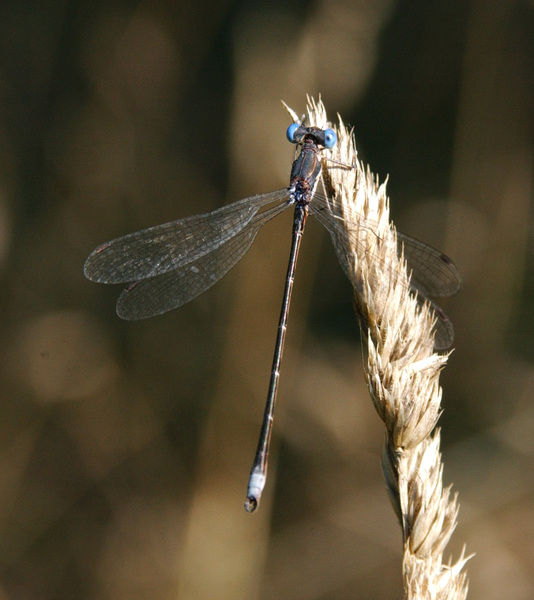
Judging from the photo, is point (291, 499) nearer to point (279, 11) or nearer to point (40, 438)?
point (40, 438)

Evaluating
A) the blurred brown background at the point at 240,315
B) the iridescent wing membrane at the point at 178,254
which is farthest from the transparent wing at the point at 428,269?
the blurred brown background at the point at 240,315

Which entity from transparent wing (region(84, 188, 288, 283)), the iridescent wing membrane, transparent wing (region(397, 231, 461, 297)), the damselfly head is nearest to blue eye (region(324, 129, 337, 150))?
the damselfly head

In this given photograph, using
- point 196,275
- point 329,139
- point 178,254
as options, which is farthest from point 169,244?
point 329,139

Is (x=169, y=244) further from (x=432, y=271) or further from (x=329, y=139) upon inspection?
(x=432, y=271)

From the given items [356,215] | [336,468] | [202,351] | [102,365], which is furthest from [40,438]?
[356,215]

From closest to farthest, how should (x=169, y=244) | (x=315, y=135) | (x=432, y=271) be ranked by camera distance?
1. (x=432, y=271)
2. (x=315, y=135)
3. (x=169, y=244)

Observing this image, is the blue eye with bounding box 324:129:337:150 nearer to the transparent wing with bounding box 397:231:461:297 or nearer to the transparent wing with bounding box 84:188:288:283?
the transparent wing with bounding box 84:188:288:283

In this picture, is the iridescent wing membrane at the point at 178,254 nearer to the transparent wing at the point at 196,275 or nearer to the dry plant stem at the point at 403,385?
the transparent wing at the point at 196,275
